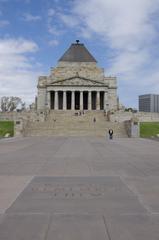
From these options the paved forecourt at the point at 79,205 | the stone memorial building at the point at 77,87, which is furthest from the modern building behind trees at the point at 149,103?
the paved forecourt at the point at 79,205

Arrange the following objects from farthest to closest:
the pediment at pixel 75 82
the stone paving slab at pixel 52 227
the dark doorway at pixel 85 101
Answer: the dark doorway at pixel 85 101, the pediment at pixel 75 82, the stone paving slab at pixel 52 227

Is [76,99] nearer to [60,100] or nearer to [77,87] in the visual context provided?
[60,100]

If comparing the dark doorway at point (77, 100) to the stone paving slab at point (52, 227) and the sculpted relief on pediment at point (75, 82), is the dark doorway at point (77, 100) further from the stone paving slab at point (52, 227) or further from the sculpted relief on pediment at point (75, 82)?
the stone paving slab at point (52, 227)

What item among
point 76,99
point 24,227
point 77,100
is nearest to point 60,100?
point 76,99

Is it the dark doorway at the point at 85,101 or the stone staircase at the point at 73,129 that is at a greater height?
the dark doorway at the point at 85,101

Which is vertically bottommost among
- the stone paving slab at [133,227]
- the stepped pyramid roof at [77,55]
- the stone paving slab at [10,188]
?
the stone paving slab at [10,188]

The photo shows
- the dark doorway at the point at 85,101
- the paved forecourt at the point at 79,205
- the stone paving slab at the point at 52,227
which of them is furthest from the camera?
the dark doorway at the point at 85,101

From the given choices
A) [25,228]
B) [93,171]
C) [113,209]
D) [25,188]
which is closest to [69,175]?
[93,171]

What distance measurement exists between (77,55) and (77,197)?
120495mm

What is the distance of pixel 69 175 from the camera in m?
12.9

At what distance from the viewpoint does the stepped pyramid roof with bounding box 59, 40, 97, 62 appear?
125688 mm

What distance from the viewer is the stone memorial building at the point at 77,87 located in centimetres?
11012

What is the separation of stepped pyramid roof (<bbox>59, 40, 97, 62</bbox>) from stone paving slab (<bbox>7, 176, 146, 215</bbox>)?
11557cm

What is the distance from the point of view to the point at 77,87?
360 ft
